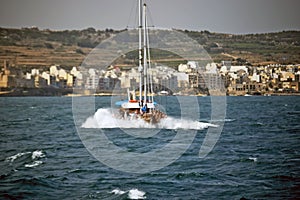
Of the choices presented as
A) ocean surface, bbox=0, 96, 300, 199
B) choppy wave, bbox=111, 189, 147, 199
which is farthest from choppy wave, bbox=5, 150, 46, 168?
choppy wave, bbox=111, 189, 147, 199

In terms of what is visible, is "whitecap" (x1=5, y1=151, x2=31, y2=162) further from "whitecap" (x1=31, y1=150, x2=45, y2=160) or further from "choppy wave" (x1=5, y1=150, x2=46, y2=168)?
"whitecap" (x1=31, y1=150, x2=45, y2=160)

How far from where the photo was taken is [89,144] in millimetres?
47500

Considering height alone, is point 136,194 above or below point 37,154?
below

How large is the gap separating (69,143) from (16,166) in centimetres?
1472

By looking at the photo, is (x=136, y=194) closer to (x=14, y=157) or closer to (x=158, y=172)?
(x=158, y=172)

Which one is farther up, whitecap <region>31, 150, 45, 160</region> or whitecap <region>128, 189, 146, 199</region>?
whitecap <region>31, 150, 45, 160</region>

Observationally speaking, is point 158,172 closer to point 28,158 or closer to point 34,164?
point 34,164

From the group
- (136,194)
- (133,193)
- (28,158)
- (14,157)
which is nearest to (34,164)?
(28,158)

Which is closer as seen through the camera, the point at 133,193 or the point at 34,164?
the point at 133,193

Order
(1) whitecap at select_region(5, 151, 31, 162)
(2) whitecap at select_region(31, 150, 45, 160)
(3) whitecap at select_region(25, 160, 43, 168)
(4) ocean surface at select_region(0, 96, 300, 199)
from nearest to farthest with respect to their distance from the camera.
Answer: (4) ocean surface at select_region(0, 96, 300, 199)
(3) whitecap at select_region(25, 160, 43, 168)
(1) whitecap at select_region(5, 151, 31, 162)
(2) whitecap at select_region(31, 150, 45, 160)

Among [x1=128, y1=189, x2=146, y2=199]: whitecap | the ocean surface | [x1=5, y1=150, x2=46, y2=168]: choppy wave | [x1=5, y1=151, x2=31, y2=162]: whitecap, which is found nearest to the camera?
[x1=128, y1=189, x2=146, y2=199]: whitecap

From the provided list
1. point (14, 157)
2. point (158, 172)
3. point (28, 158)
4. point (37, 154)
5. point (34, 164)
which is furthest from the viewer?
point (37, 154)

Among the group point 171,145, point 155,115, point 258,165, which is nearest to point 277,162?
point 258,165

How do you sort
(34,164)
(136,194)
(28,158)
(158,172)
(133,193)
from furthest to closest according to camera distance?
1. (28,158)
2. (34,164)
3. (158,172)
4. (133,193)
5. (136,194)
